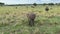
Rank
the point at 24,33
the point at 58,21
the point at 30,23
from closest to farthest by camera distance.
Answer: the point at 24,33 → the point at 30,23 → the point at 58,21

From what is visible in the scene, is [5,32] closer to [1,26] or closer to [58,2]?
[1,26]

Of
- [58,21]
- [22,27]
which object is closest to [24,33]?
[22,27]

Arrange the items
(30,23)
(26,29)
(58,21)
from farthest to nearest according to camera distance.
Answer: (58,21) < (30,23) < (26,29)

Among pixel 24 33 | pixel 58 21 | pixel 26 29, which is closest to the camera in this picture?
pixel 24 33

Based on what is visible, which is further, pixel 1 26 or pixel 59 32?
pixel 1 26

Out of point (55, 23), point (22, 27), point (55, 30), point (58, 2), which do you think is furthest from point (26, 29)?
point (58, 2)

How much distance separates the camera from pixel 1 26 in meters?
13.6

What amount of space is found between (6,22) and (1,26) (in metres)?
0.77

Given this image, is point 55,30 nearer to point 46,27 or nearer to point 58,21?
point 46,27

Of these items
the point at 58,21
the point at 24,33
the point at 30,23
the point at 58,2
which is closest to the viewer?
the point at 24,33

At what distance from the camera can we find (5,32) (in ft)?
39.1

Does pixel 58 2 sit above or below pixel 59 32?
above

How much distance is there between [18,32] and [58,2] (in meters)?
21.4

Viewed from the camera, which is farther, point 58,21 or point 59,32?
point 58,21
